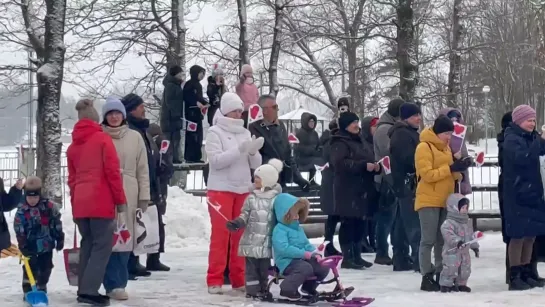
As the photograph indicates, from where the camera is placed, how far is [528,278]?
938 cm

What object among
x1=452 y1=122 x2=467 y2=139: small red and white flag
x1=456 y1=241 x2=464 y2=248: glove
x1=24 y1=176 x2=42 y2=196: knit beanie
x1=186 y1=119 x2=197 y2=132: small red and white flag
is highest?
x1=186 y1=119 x2=197 y2=132: small red and white flag

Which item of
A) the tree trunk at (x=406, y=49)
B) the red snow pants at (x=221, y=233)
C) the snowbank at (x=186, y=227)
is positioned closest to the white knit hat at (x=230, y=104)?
the red snow pants at (x=221, y=233)

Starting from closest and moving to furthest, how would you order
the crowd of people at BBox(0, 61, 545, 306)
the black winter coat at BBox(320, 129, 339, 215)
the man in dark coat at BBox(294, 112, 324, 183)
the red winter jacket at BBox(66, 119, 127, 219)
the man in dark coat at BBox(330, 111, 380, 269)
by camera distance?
1. the red winter jacket at BBox(66, 119, 127, 219)
2. the crowd of people at BBox(0, 61, 545, 306)
3. the man in dark coat at BBox(330, 111, 380, 269)
4. the black winter coat at BBox(320, 129, 339, 215)
5. the man in dark coat at BBox(294, 112, 324, 183)

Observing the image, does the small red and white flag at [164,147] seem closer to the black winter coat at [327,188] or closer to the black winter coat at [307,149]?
the black winter coat at [327,188]

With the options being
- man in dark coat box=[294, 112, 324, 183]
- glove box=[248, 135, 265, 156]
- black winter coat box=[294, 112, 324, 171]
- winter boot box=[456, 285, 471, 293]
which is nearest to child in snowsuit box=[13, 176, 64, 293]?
glove box=[248, 135, 265, 156]

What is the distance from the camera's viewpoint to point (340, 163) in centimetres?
1083

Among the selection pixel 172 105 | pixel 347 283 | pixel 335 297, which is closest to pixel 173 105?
pixel 172 105

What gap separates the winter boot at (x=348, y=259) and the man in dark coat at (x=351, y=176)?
5.6 inches

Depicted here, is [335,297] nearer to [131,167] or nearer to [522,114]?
[131,167]

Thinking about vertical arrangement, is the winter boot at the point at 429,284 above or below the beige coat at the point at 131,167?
below

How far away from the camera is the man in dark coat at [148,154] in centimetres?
959

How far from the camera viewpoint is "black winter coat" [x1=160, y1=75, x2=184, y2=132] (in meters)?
16.1

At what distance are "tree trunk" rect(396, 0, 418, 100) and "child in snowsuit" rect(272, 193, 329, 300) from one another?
11.0m

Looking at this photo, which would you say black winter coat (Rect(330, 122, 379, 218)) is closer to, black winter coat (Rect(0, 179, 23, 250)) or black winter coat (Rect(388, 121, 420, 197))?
black winter coat (Rect(388, 121, 420, 197))
